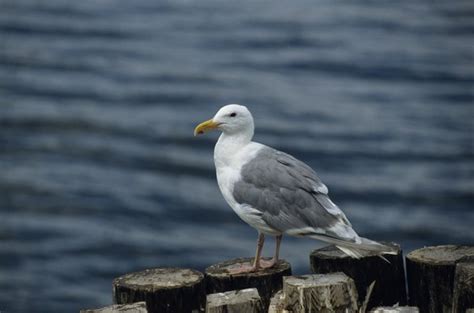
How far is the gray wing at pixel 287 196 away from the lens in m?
5.56

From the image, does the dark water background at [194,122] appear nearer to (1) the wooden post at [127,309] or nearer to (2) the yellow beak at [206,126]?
(2) the yellow beak at [206,126]

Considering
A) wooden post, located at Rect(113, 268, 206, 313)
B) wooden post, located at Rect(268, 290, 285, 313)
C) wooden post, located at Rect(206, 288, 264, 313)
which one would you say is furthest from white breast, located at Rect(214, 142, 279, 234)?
wooden post, located at Rect(206, 288, 264, 313)

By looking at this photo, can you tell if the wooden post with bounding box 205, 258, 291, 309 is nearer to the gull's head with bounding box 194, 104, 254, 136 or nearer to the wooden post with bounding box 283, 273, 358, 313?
the wooden post with bounding box 283, 273, 358, 313

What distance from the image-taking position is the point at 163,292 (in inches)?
202

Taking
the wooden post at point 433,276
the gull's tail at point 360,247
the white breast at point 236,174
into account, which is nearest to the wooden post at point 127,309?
the gull's tail at point 360,247

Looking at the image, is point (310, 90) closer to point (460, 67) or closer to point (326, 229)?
point (460, 67)

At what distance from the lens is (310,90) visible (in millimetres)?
15094

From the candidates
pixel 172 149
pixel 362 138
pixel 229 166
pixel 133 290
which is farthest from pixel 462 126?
pixel 133 290

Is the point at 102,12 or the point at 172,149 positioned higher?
the point at 102,12

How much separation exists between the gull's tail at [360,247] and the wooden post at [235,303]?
817 mm

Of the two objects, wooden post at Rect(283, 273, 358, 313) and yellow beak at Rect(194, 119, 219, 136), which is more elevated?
yellow beak at Rect(194, 119, 219, 136)

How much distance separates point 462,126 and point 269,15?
504 centimetres

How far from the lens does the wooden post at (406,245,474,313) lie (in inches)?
207

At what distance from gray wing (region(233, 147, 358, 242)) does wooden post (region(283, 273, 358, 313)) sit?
0.79 meters
